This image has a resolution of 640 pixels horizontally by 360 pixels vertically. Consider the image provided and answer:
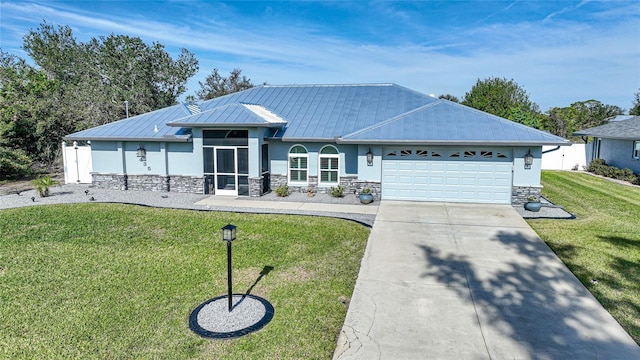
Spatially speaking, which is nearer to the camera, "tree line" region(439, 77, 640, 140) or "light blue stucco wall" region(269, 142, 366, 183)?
"light blue stucco wall" region(269, 142, 366, 183)

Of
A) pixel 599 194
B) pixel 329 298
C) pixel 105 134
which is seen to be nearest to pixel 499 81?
pixel 599 194

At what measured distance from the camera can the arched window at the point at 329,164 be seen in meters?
16.0

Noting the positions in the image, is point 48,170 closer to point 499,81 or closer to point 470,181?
point 470,181

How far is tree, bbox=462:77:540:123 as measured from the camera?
Answer: 45.3 meters

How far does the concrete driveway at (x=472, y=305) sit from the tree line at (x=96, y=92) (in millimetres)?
18974

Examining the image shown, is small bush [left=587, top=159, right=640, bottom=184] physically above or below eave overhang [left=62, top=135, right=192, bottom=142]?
below

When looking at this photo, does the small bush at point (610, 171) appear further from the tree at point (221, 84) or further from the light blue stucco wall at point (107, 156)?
the tree at point (221, 84)

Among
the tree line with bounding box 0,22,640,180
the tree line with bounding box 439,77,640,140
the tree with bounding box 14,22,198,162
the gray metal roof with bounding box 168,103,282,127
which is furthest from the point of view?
the tree line with bounding box 439,77,640,140

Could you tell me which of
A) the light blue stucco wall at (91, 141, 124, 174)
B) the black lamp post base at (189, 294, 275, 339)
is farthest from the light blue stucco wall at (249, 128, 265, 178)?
the black lamp post base at (189, 294, 275, 339)

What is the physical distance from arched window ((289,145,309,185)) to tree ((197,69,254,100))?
27.4 metres

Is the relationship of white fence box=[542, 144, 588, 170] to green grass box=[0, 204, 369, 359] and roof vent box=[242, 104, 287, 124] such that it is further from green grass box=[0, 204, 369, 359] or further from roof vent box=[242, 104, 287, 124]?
green grass box=[0, 204, 369, 359]

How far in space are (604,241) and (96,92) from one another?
3490cm

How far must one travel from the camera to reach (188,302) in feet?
20.9

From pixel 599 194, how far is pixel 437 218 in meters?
9.55
